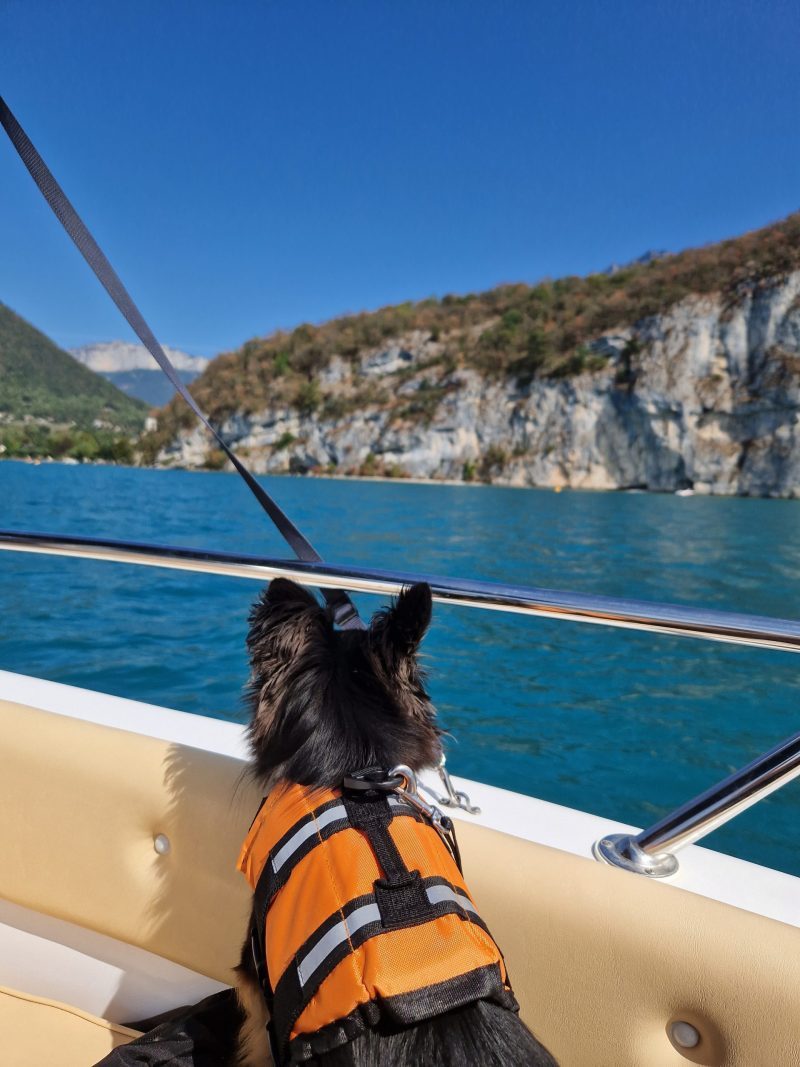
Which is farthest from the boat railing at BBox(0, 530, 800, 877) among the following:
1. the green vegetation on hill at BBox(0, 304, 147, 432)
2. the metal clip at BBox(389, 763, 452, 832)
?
the green vegetation on hill at BBox(0, 304, 147, 432)

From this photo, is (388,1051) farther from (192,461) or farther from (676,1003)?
(192,461)

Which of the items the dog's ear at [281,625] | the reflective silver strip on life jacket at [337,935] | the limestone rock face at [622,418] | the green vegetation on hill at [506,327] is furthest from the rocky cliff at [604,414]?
the reflective silver strip on life jacket at [337,935]

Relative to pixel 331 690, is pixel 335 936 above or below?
below

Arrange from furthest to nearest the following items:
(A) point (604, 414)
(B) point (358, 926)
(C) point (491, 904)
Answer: (A) point (604, 414) → (C) point (491, 904) → (B) point (358, 926)

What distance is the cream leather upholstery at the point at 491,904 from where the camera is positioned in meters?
0.89

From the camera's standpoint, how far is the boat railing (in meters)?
0.96

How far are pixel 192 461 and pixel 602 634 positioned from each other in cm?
7237

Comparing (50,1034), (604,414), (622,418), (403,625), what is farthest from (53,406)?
(403,625)

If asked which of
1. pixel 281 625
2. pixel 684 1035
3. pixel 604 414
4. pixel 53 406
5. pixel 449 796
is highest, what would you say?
pixel 53 406

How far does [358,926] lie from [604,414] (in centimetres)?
5807

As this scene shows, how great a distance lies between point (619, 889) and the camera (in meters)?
0.98

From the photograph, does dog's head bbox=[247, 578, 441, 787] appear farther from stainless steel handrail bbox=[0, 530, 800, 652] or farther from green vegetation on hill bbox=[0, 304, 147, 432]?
green vegetation on hill bbox=[0, 304, 147, 432]

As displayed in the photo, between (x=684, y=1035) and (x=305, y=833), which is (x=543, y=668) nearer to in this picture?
(x=684, y=1035)

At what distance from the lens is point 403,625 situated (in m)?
1.07
